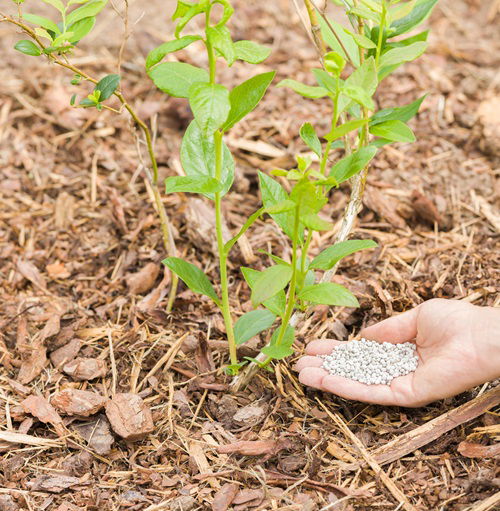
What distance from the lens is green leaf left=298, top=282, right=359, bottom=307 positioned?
1424mm

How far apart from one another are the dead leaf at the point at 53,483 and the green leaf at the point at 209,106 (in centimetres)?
95

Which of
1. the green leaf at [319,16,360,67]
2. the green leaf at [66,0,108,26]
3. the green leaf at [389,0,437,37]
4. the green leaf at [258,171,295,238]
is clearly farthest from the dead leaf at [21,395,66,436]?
the green leaf at [389,0,437,37]

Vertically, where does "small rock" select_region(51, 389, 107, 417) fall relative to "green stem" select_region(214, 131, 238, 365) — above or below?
below

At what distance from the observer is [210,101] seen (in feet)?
4.18

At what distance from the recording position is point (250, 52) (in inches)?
53.6

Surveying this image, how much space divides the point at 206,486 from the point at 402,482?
0.49 metres

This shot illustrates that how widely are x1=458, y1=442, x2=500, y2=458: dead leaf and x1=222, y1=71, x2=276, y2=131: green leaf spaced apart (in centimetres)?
100

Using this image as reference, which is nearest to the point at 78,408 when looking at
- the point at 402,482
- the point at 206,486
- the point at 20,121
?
the point at 206,486

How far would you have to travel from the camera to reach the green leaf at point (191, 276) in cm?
167

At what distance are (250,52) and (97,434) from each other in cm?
107

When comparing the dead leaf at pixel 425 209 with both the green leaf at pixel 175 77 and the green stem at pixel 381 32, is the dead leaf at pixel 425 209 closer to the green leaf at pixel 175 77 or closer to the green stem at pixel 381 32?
the green stem at pixel 381 32

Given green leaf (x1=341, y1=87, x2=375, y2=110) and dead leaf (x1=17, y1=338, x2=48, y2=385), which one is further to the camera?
dead leaf (x1=17, y1=338, x2=48, y2=385)

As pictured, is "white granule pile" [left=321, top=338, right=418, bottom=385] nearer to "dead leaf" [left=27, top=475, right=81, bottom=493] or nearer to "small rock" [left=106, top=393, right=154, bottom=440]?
"small rock" [left=106, top=393, right=154, bottom=440]

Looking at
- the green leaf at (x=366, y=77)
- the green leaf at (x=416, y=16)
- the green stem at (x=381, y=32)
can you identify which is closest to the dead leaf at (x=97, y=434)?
the green leaf at (x=366, y=77)
